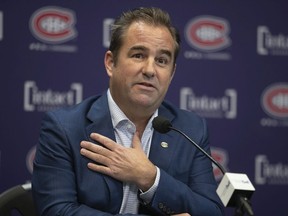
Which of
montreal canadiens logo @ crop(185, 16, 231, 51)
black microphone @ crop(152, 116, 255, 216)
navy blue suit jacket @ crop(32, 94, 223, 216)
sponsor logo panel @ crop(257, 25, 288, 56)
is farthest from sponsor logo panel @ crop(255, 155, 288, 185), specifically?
black microphone @ crop(152, 116, 255, 216)

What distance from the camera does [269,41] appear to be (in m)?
4.52

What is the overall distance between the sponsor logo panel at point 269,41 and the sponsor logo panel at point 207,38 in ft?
0.85

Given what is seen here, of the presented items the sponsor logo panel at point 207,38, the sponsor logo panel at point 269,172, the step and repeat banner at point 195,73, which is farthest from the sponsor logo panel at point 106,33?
the sponsor logo panel at point 269,172

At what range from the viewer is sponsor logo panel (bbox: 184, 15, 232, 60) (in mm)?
4414

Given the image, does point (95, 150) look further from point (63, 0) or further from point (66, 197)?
point (63, 0)

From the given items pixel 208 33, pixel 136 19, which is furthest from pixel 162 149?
pixel 208 33

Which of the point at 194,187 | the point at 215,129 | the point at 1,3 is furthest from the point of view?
the point at 215,129

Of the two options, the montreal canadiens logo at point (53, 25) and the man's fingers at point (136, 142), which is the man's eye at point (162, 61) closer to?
the man's fingers at point (136, 142)

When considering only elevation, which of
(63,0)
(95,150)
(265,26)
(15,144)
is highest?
(63,0)

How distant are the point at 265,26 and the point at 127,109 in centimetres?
222

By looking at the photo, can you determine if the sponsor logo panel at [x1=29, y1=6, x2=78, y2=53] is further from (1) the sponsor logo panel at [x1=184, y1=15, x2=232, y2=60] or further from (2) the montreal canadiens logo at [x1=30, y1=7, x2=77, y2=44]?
(1) the sponsor logo panel at [x1=184, y1=15, x2=232, y2=60]

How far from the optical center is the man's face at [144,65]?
260cm

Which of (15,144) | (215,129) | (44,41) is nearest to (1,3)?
(44,41)

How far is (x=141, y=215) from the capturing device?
7.80 feet
